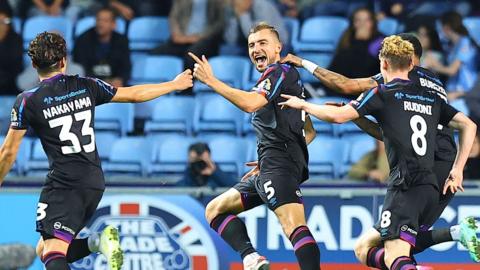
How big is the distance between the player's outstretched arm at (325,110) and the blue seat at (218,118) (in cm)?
508

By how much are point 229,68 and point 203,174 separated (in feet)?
9.75

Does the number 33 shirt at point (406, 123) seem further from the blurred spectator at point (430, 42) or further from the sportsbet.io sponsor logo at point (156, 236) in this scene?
the blurred spectator at point (430, 42)

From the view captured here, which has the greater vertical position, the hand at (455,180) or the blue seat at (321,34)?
the blue seat at (321,34)

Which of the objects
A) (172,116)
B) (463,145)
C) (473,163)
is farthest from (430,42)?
Result: (463,145)

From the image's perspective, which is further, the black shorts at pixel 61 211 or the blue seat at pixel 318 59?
the blue seat at pixel 318 59

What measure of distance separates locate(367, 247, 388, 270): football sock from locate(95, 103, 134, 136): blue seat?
537 cm

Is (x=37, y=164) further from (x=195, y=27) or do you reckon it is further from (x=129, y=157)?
(x=195, y=27)

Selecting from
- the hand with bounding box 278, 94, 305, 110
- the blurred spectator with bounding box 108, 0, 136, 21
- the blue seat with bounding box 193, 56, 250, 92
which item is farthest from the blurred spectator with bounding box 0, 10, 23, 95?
the hand with bounding box 278, 94, 305, 110

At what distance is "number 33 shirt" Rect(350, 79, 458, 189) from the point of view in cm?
978

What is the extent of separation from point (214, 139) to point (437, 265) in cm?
359

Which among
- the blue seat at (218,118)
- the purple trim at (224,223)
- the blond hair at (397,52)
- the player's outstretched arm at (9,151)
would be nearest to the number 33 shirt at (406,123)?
the blond hair at (397,52)

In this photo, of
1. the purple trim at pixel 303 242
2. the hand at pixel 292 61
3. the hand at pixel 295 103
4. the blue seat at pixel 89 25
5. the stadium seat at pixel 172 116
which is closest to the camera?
the hand at pixel 295 103

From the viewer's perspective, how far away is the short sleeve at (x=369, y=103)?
384 inches

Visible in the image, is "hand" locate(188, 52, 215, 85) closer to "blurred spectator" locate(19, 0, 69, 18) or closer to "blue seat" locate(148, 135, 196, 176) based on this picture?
"blue seat" locate(148, 135, 196, 176)
